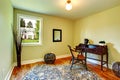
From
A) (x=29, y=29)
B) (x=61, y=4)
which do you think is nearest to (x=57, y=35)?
(x=29, y=29)

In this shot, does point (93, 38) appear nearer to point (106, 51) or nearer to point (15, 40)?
point (106, 51)

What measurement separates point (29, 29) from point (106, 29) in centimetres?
314

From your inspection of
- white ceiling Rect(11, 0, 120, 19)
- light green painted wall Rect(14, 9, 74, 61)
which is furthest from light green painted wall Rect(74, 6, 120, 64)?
light green painted wall Rect(14, 9, 74, 61)

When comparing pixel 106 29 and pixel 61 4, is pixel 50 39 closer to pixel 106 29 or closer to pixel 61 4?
pixel 61 4

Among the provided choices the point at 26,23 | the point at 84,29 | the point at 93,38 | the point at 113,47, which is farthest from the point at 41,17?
the point at 113,47

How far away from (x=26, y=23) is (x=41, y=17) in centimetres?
71

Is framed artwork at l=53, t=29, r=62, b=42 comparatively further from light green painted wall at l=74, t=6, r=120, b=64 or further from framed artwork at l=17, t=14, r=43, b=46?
light green painted wall at l=74, t=6, r=120, b=64

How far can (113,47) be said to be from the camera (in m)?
3.37

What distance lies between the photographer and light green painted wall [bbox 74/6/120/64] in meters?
3.26

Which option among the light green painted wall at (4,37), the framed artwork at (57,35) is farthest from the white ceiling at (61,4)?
the framed artwork at (57,35)

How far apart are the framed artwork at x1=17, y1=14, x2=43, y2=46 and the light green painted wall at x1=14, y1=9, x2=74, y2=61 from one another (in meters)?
0.17

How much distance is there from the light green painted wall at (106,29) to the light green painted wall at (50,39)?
0.92 meters

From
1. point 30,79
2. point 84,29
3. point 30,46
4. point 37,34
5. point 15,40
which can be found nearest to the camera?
point 30,79

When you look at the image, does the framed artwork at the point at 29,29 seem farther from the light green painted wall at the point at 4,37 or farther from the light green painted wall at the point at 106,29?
the light green painted wall at the point at 106,29
